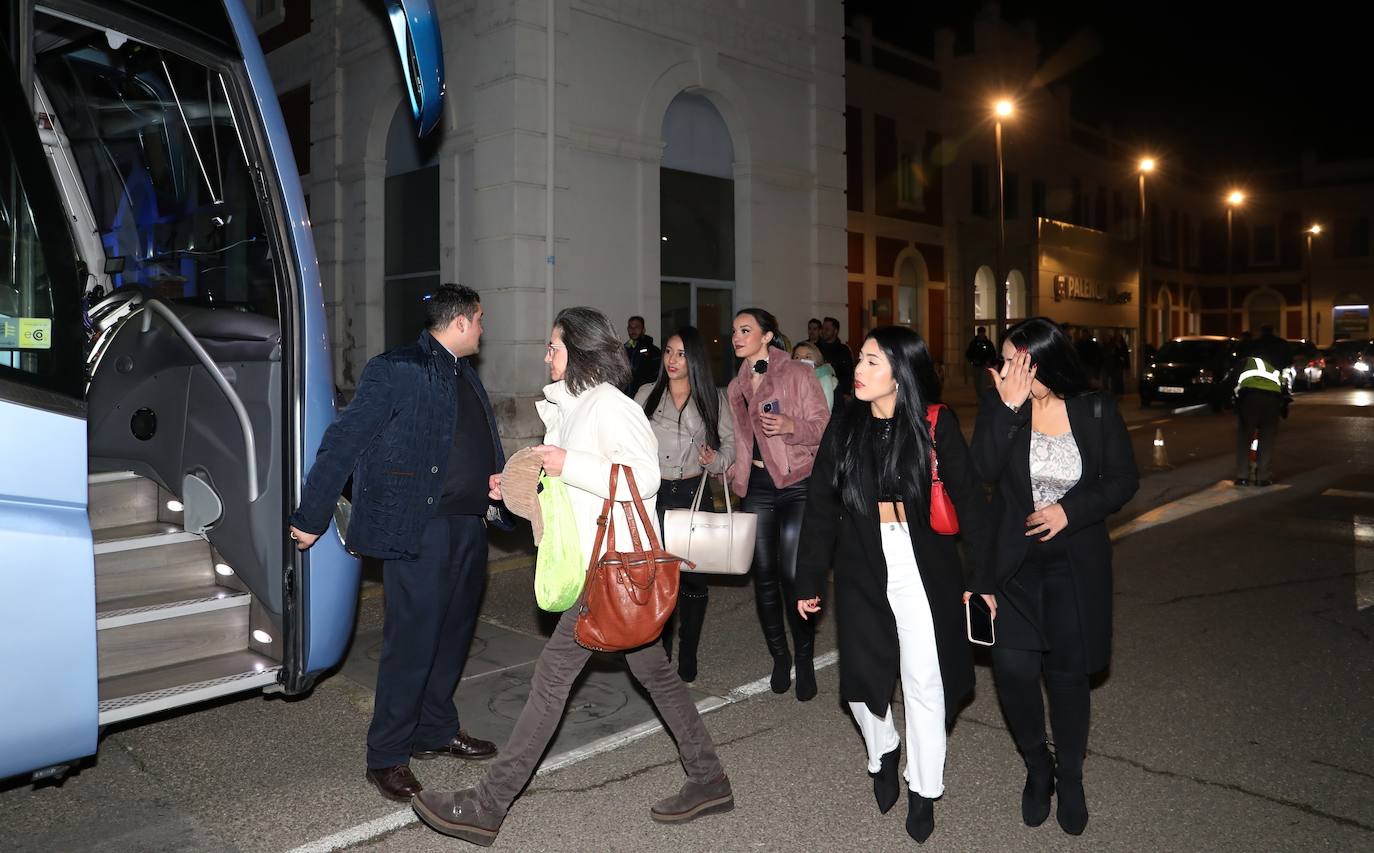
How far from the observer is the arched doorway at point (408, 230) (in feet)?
49.0

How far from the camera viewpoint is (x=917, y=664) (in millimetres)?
3643

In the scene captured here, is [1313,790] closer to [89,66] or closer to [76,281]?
[76,281]

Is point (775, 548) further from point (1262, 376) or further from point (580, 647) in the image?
point (1262, 376)

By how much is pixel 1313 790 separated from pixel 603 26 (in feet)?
41.1

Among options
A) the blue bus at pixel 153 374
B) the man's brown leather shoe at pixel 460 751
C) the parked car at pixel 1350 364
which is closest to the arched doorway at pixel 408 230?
the blue bus at pixel 153 374

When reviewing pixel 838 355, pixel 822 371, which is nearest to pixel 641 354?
pixel 838 355

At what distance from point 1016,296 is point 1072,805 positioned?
30941mm

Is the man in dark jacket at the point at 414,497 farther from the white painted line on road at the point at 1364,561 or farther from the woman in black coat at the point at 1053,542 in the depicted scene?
the white painted line on road at the point at 1364,561

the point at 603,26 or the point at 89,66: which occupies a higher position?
the point at 603,26

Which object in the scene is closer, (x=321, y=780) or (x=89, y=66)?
(x=321, y=780)

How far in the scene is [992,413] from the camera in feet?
12.5

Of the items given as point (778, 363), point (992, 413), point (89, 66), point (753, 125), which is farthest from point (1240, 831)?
point (753, 125)

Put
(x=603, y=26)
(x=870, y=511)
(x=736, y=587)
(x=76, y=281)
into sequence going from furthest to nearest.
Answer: (x=603, y=26), (x=736, y=587), (x=870, y=511), (x=76, y=281)

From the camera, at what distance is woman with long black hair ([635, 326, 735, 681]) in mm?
5363
